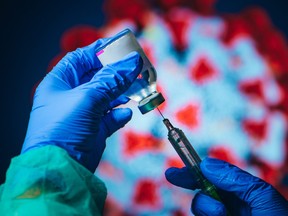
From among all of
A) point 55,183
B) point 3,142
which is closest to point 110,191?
point 3,142

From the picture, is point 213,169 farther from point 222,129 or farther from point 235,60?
point 235,60

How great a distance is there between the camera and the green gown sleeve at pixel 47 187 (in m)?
0.64

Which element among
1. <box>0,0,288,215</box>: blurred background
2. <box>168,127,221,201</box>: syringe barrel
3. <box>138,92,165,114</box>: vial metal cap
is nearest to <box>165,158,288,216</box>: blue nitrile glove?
<box>168,127,221,201</box>: syringe barrel

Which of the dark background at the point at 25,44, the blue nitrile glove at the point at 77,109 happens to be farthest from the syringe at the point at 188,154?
the dark background at the point at 25,44

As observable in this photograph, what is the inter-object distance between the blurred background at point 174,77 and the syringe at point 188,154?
68cm

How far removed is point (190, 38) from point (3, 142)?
133 cm

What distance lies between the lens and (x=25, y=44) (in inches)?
62.4

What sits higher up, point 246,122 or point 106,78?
point 106,78

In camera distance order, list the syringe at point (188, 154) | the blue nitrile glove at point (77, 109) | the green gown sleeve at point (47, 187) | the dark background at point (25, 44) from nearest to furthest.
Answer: the green gown sleeve at point (47, 187) → the blue nitrile glove at point (77, 109) → the syringe at point (188, 154) → the dark background at point (25, 44)

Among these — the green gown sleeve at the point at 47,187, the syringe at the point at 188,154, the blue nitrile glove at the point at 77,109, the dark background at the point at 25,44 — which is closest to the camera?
the green gown sleeve at the point at 47,187

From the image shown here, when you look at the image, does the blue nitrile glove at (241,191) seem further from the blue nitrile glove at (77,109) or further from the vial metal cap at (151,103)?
the blue nitrile glove at (77,109)

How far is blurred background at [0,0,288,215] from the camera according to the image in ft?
5.27

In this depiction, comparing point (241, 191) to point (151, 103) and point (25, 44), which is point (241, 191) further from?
point (25, 44)

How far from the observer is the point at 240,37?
1.77 meters
